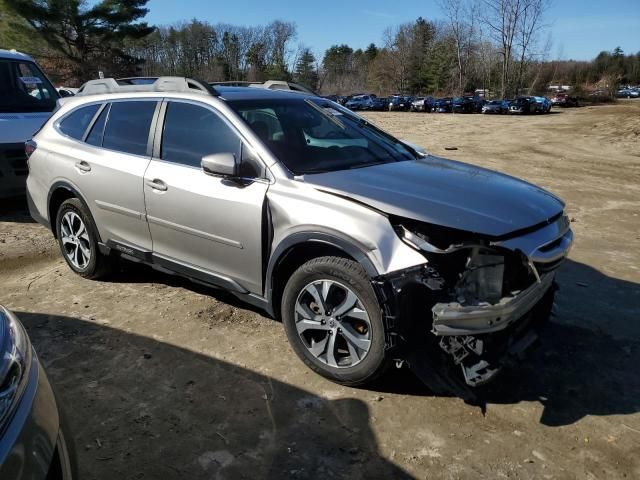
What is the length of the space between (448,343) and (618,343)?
5.94 feet

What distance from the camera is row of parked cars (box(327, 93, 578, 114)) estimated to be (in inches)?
1547

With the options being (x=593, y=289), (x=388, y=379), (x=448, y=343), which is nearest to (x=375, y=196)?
(x=448, y=343)

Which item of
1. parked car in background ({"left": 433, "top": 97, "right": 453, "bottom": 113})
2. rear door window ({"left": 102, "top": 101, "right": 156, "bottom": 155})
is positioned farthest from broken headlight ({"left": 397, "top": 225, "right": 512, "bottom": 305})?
parked car in background ({"left": 433, "top": 97, "right": 453, "bottom": 113})

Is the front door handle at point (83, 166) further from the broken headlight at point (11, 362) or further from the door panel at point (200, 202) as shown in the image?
the broken headlight at point (11, 362)

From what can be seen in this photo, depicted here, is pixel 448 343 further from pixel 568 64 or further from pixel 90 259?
pixel 568 64

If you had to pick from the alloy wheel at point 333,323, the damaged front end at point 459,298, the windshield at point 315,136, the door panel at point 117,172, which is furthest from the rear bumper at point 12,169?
the damaged front end at point 459,298

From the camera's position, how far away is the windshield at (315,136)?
3.58m

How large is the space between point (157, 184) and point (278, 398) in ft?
6.09

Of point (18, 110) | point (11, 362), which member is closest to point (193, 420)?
point (11, 362)

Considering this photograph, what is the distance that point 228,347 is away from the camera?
3.71 meters

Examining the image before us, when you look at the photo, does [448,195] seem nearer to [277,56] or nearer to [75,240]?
[75,240]

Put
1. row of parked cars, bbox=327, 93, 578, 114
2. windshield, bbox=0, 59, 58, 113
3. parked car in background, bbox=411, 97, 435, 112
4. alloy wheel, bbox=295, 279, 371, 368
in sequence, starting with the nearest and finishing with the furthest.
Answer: alloy wheel, bbox=295, 279, 371, 368, windshield, bbox=0, 59, 58, 113, row of parked cars, bbox=327, 93, 578, 114, parked car in background, bbox=411, 97, 435, 112

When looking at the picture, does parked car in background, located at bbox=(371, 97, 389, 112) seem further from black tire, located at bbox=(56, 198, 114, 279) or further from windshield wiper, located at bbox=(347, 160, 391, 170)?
windshield wiper, located at bbox=(347, 160, 391, 170)

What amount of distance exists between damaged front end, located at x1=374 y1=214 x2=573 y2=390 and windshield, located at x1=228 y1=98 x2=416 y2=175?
38.6 inches
